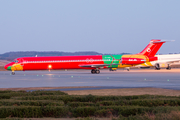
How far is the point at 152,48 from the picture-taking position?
2657 inches

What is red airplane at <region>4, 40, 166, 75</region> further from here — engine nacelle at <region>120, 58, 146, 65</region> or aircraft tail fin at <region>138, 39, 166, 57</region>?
aircraft tail fin at <region>138, 39, 166, 57</region>

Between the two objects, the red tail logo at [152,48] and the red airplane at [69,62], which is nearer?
the red airplane at [69,62]

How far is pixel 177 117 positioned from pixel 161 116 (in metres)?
0.58

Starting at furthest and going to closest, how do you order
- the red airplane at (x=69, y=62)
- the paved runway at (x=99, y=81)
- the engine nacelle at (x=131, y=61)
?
the engine nacelle at (x=131, y=61) < the red airplane at (x=69, y=62) < the paved runway at (x=99, y=81)

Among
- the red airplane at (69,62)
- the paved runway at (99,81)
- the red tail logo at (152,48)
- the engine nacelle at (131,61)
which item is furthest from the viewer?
the red tail logo at (152,48)

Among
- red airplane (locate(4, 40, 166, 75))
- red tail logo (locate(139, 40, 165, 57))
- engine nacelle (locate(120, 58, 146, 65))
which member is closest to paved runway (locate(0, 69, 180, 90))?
red airplane (locate(4, 40, 166, 75))

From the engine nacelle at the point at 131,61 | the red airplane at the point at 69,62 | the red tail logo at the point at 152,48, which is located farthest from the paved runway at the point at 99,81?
the red tail logo at the point at 152,48

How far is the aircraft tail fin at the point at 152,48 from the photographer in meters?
67.2

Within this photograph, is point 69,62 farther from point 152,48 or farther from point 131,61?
point 152,48

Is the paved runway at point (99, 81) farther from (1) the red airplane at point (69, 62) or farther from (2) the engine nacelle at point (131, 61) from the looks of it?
(2) the engine nacelle at point (131, 61)

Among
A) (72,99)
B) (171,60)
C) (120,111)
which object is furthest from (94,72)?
(120,111)

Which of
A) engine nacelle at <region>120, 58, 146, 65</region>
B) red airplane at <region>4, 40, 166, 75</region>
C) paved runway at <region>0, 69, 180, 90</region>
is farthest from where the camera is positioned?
engine nacelle at <region>120, 58, 146, 65</region>

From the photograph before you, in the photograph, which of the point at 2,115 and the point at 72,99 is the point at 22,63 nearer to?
the point at 72,99

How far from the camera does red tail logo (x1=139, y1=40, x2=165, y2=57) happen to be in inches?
2648
